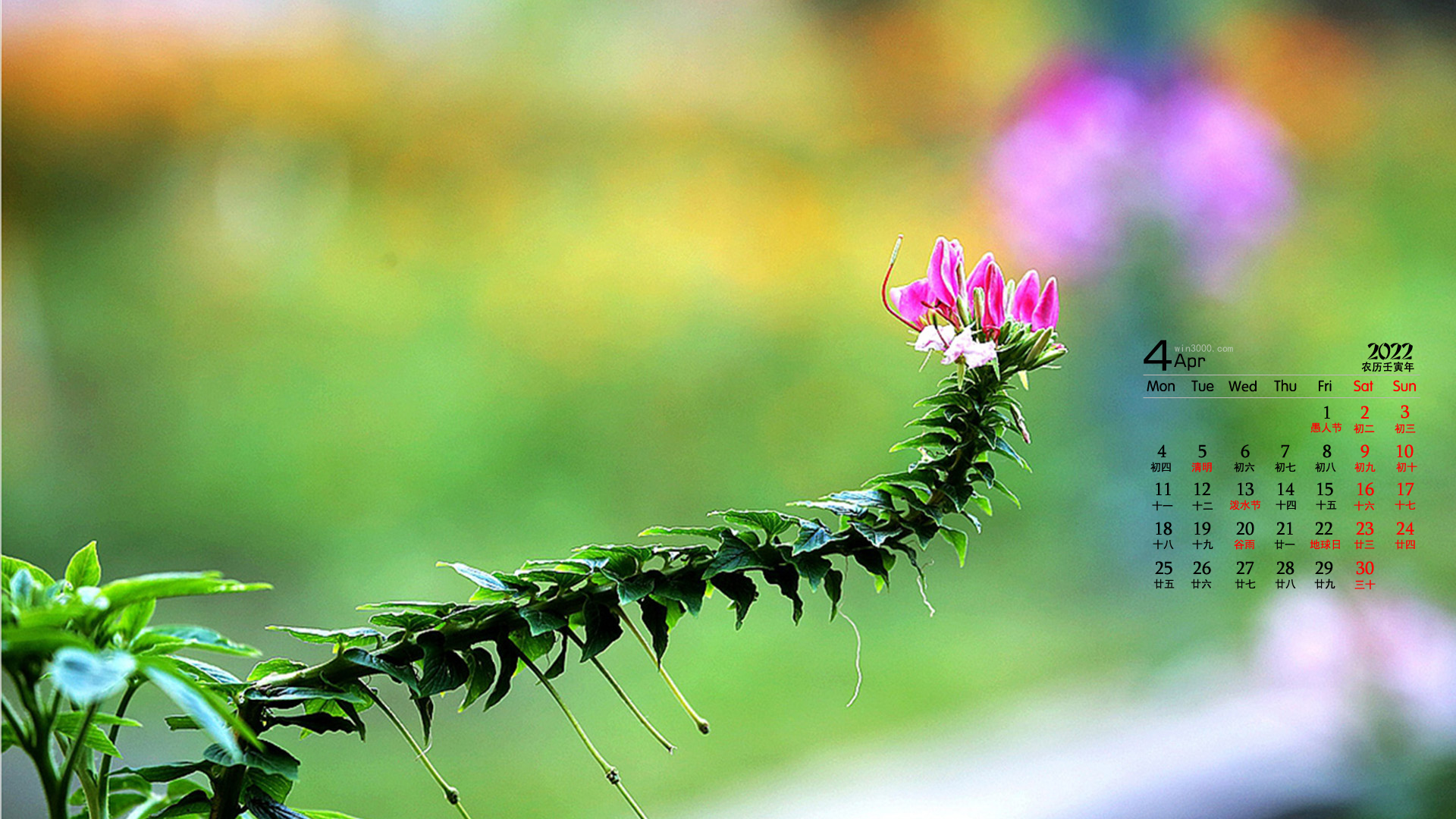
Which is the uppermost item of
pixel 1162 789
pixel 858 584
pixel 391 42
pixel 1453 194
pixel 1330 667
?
pixel 391 42

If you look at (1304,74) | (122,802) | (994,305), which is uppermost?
(1304,74)

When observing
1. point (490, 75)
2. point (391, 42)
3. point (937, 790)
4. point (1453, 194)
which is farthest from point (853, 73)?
point (937, 790)

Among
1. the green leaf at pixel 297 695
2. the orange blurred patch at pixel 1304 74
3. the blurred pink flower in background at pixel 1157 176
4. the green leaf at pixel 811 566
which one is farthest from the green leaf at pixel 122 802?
the orange blurred patch at pixel 1304 74

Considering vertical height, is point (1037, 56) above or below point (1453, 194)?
above

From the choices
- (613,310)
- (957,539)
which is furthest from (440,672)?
(613,310)

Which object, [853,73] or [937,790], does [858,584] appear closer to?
[937,790]

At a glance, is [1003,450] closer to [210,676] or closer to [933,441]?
[933,441]
